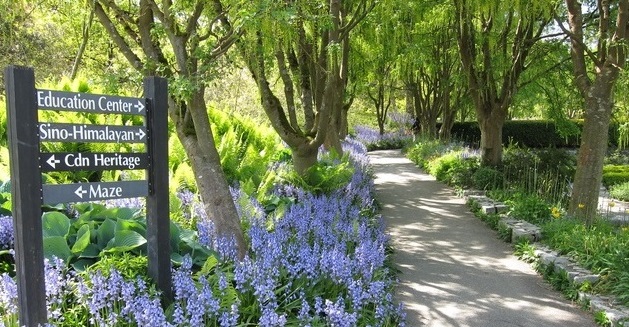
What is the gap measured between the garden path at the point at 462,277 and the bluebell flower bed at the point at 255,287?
0.44 m

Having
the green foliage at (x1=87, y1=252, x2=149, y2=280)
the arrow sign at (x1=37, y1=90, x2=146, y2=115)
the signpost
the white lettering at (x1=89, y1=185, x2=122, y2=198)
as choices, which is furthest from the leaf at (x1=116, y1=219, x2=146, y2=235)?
the arrow sign at (x1=37, y1=90, x2=146, y2=115)

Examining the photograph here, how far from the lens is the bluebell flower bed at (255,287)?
3.10 meters

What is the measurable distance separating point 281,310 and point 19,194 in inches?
74.1

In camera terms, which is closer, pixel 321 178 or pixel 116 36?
pixel 116 36

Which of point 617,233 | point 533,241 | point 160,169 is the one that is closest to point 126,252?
point 160,169

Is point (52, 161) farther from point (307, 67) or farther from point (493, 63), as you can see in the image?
point (493, 63)

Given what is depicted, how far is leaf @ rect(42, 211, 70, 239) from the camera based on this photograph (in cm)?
402

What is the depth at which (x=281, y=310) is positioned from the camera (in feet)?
12.6

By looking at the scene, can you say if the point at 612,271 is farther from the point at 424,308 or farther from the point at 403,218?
the point at 403,218

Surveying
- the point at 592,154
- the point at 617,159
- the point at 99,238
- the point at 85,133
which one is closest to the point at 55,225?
the point at 99,238

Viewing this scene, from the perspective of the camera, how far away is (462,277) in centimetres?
591

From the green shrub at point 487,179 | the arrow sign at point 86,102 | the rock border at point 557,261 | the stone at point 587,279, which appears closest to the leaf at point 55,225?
the arrow sign at point 86,102

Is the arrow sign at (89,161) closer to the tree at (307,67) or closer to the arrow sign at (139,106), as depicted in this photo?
the arrow sign at (139,106)

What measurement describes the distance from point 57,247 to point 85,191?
89 cm
